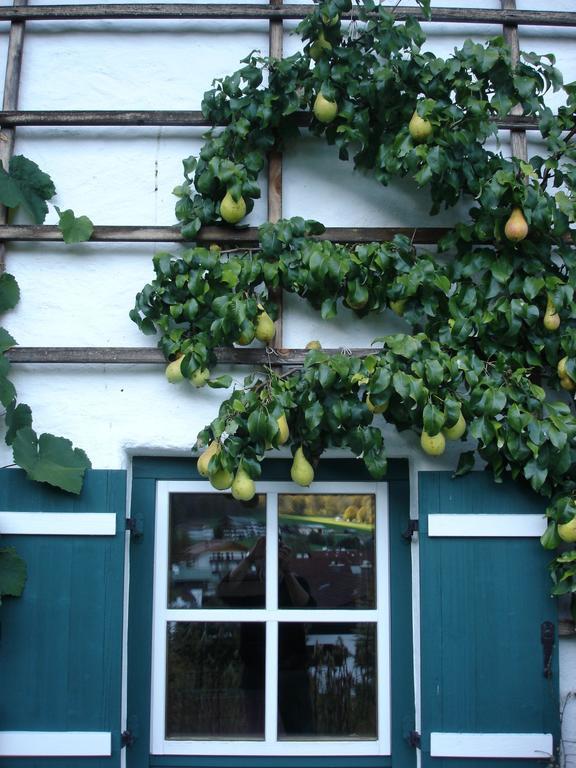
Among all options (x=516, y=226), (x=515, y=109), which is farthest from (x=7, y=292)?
(x=515, y=109)

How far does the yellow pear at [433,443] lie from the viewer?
3.18 meters

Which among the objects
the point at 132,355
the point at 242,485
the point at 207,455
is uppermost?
the point at 132,355

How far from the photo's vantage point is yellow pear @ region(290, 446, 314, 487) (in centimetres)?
322

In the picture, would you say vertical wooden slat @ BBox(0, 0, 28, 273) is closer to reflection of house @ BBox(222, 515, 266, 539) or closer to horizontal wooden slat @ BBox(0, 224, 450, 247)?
horizontal wooden slat @ BBox(0, 224, 450, 247)

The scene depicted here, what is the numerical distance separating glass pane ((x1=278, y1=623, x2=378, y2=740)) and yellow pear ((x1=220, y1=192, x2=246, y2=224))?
1632 millimetres

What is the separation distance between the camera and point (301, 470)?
3.22 meters

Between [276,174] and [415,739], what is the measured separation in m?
2.29

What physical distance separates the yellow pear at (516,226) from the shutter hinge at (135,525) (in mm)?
1816

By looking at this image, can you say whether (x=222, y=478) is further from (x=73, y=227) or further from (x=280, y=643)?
(x=73, y=227)

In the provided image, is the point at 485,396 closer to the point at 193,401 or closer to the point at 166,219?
the point at 193,401

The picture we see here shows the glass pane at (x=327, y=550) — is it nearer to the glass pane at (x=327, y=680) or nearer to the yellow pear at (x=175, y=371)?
the glass pane at (x=327, y=680)

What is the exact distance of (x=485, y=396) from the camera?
3170 millimetres

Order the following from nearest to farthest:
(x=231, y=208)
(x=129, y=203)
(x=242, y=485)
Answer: (x=242, y=485) → (x=231, y=208) → (x=129, y=203)

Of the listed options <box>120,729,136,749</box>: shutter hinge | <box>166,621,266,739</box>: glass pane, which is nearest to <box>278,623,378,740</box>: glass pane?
<box>166,621,266,739</box>: glass pane
